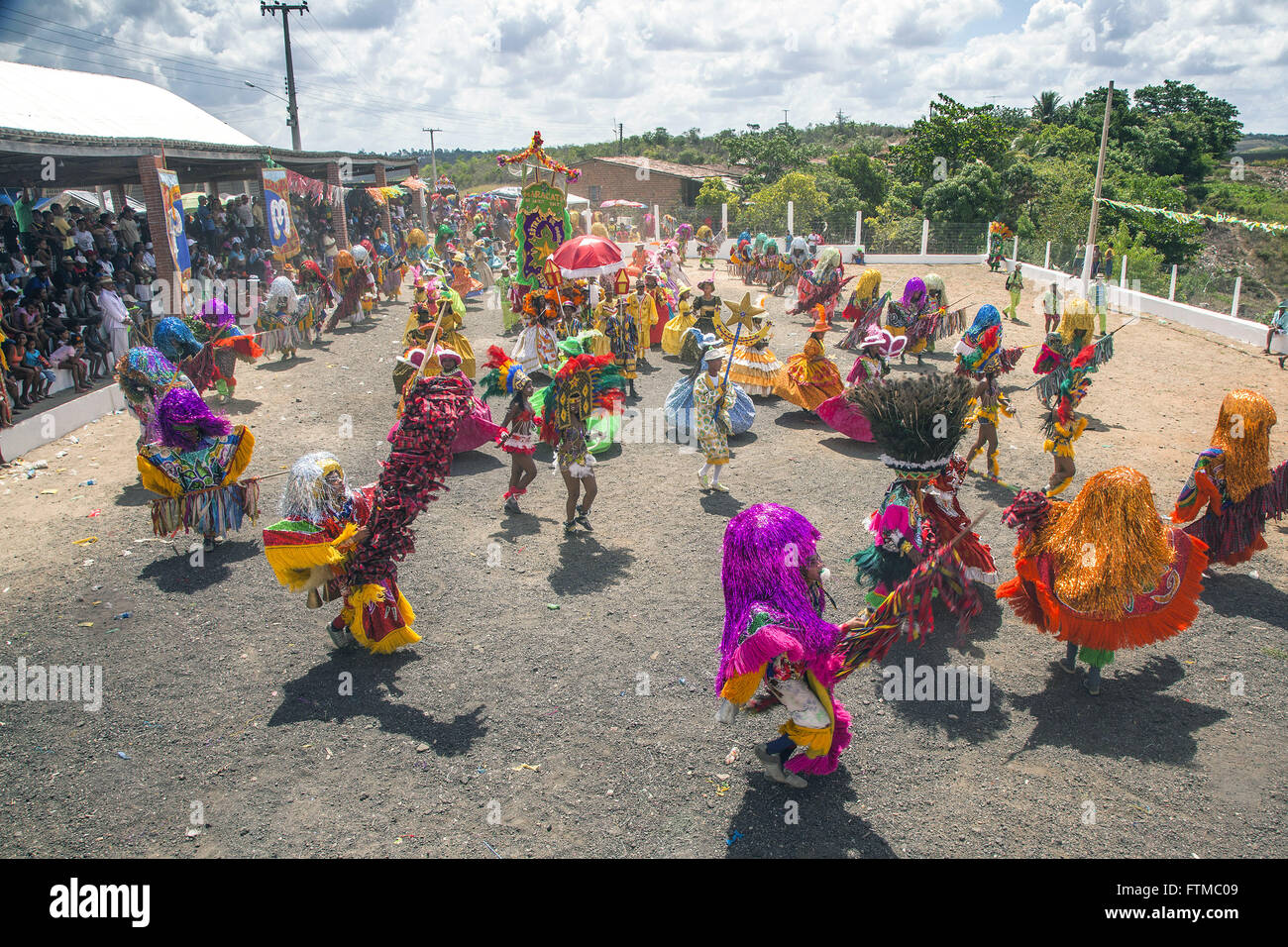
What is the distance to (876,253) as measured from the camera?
3002 centimetres

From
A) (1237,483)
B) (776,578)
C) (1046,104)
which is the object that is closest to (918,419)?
(776,578)

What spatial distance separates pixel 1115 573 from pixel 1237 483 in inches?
94.7

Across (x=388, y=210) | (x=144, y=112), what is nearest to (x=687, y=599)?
(x=144, y=112)

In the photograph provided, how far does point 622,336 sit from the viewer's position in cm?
1346

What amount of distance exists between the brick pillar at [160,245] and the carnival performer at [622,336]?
795 centimetres

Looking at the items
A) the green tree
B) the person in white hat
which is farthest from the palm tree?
the person in white hat

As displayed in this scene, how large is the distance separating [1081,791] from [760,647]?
7.41 feet

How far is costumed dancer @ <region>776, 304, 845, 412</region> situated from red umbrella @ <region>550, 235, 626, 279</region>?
4.40 meters

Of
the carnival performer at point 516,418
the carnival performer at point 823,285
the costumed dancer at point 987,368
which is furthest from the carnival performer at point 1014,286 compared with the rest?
the carnival performer at point 516,418

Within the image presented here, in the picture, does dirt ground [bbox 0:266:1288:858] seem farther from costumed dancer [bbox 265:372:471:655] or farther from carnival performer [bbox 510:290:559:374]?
carnival performer [bbox 510:290:559:374]

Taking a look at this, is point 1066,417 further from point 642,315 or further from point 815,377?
point 642,315

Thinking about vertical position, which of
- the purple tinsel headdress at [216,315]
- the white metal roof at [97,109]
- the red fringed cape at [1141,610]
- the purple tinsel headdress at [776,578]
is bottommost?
the red fringed cape at [1141,610]

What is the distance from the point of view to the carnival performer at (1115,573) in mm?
5051

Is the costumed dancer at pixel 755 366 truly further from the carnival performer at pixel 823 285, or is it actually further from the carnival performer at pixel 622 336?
the carnival performer at pixel 823 285
